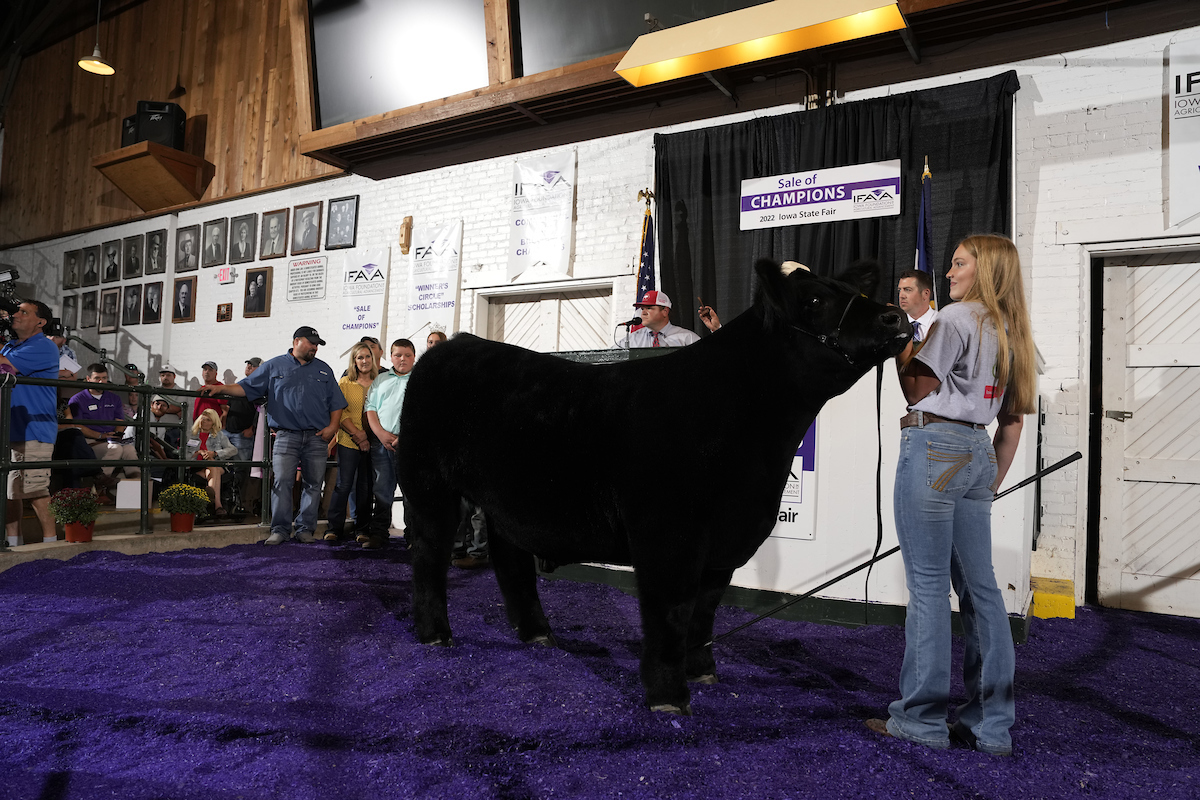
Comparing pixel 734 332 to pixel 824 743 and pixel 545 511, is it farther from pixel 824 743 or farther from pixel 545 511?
pixel 824 743

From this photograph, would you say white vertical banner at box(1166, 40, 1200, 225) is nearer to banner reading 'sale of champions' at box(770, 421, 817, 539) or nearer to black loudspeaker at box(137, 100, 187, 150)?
banner reading 'sale of champions' at box(770, 421, 817, 539)

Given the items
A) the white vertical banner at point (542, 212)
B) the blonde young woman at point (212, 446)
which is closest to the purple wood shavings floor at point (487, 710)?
the blonde young woman at point (212, 446)

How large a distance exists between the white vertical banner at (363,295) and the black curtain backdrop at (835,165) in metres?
3.89

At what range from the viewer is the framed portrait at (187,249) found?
11.2 m

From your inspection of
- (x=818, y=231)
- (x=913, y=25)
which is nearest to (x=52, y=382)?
(x=818, y=231)

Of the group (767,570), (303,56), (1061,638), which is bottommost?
(1061,638)

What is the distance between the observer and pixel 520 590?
3.27 m

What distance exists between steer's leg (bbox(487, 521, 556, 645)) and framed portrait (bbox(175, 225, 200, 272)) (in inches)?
401

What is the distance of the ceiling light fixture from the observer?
5457 mm

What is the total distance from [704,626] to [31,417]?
506 cm

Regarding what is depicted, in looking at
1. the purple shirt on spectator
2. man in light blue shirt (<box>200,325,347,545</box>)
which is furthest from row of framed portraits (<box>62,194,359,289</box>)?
man in light blue shirt (<box>200,325,347,545</box>)

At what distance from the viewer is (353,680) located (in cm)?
272

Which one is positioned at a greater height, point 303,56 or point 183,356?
point 303,56

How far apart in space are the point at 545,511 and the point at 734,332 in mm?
945
